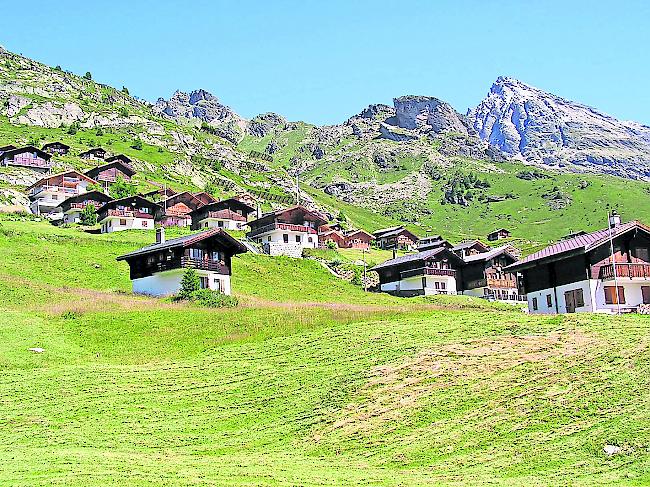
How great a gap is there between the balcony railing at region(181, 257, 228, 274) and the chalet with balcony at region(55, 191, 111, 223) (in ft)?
186

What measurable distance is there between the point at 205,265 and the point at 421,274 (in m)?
33.5

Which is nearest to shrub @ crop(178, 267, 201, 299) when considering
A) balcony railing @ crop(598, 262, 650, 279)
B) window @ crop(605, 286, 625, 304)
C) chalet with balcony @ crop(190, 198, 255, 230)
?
balcony railing @ crop(598, 262, 650, 279)

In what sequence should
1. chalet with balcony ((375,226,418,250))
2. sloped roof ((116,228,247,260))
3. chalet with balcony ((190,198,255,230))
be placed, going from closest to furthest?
sloped roof ((116,228,247,260)) < chalet with balcony ((190,198,255,230)) < chalet with balcony ((375,226,418,250))

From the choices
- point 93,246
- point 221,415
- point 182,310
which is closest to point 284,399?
point 221,415

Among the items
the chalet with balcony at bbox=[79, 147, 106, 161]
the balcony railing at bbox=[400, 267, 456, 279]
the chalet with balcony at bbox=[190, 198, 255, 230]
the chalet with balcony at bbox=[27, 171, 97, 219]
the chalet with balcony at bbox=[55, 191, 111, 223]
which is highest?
the chalet with balcony at bbox=[79, 147, 106, 161]

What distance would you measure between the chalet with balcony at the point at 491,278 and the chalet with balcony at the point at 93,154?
107236 mm

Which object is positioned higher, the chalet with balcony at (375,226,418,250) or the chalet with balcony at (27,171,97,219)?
the chalet with balcony at (27,171,97,219)

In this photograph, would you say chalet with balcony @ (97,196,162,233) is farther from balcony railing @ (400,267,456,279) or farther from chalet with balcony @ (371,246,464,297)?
balcony railing @ (400,267,456,279)

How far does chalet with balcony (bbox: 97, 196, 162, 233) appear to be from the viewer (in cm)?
11912

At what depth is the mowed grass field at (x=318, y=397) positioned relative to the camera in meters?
25.2

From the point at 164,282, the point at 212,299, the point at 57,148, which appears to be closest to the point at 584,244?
→ the point at 212,299

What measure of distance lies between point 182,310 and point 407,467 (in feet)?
105

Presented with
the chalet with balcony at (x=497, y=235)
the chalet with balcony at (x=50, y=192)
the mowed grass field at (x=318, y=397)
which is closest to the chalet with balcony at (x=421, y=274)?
the mowed grass field at (x=318, y=397)

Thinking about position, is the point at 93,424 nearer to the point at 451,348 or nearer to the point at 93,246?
the point at 451,348
